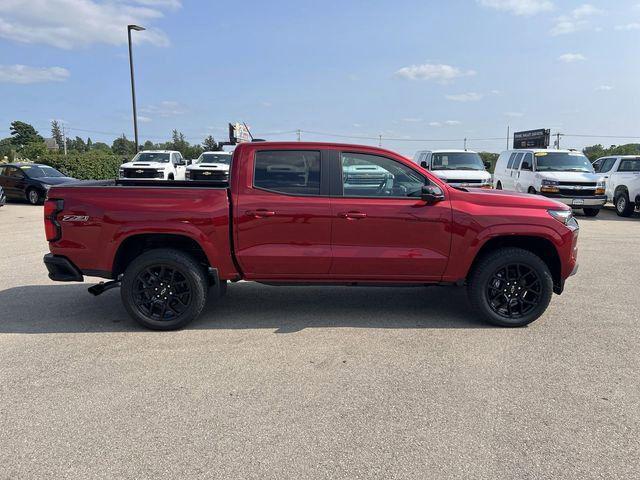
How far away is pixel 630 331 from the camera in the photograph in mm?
4898

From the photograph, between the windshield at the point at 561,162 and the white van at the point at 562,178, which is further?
the windshield at the point at 561,162

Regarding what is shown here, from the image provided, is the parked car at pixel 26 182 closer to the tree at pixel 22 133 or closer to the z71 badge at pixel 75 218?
the z71 badge at pixel 75 218

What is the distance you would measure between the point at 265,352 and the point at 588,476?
8.43ft

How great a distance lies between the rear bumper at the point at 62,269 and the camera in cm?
484

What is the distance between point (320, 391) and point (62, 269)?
2.95 meters

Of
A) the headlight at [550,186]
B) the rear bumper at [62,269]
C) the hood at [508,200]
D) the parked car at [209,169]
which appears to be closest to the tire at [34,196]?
the parked car at [209,169]

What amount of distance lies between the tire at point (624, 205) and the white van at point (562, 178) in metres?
0.93

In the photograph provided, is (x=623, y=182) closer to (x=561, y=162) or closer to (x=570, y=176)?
(x=561, y=162)

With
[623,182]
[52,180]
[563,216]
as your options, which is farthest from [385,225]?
[52,180]

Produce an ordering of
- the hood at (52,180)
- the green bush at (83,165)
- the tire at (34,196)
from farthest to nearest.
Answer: the green bush at (83,165) < the tire at (34,196) < the hood at (52,180)

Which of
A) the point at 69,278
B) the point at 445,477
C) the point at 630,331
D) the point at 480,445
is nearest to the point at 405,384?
the point at 480,445

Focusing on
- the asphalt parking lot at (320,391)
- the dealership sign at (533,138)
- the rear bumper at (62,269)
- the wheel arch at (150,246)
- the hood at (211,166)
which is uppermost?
the dealership sign at (533,138)

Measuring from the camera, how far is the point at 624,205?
15.5 m

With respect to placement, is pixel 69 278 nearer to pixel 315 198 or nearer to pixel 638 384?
pixel 315 198
